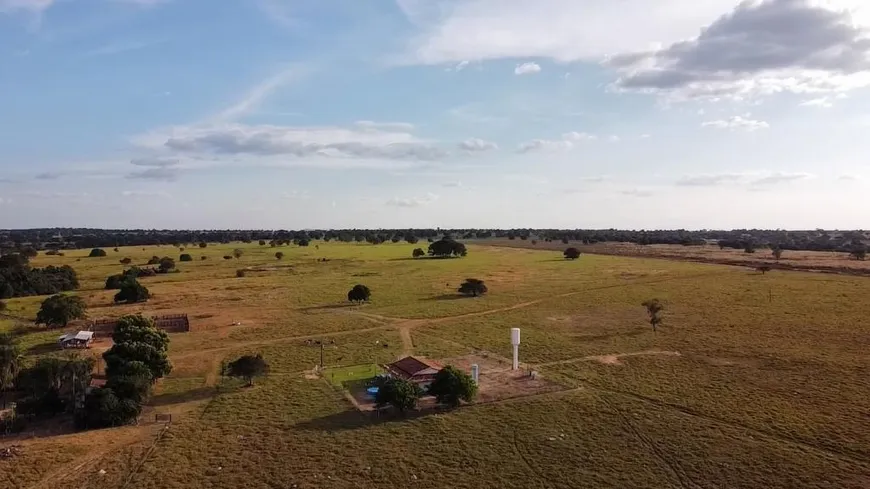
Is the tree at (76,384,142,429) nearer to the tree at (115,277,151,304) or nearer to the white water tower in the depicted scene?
the white water tower

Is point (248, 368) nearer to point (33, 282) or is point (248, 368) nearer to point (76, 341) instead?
point (76, 341)

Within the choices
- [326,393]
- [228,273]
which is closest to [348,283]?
[228,273]

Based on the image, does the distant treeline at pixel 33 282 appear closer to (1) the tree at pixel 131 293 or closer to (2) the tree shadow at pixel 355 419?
(1) the tree at pixel 131 293

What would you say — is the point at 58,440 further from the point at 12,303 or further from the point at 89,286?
the point at 89,286

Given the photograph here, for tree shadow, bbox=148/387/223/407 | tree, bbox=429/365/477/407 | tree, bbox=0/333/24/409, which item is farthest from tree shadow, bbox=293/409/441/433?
tree, bbox=0/333/24/409

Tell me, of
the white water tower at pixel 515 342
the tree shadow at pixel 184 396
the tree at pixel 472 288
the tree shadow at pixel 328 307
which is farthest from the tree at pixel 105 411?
the tree at pixel 472 288
